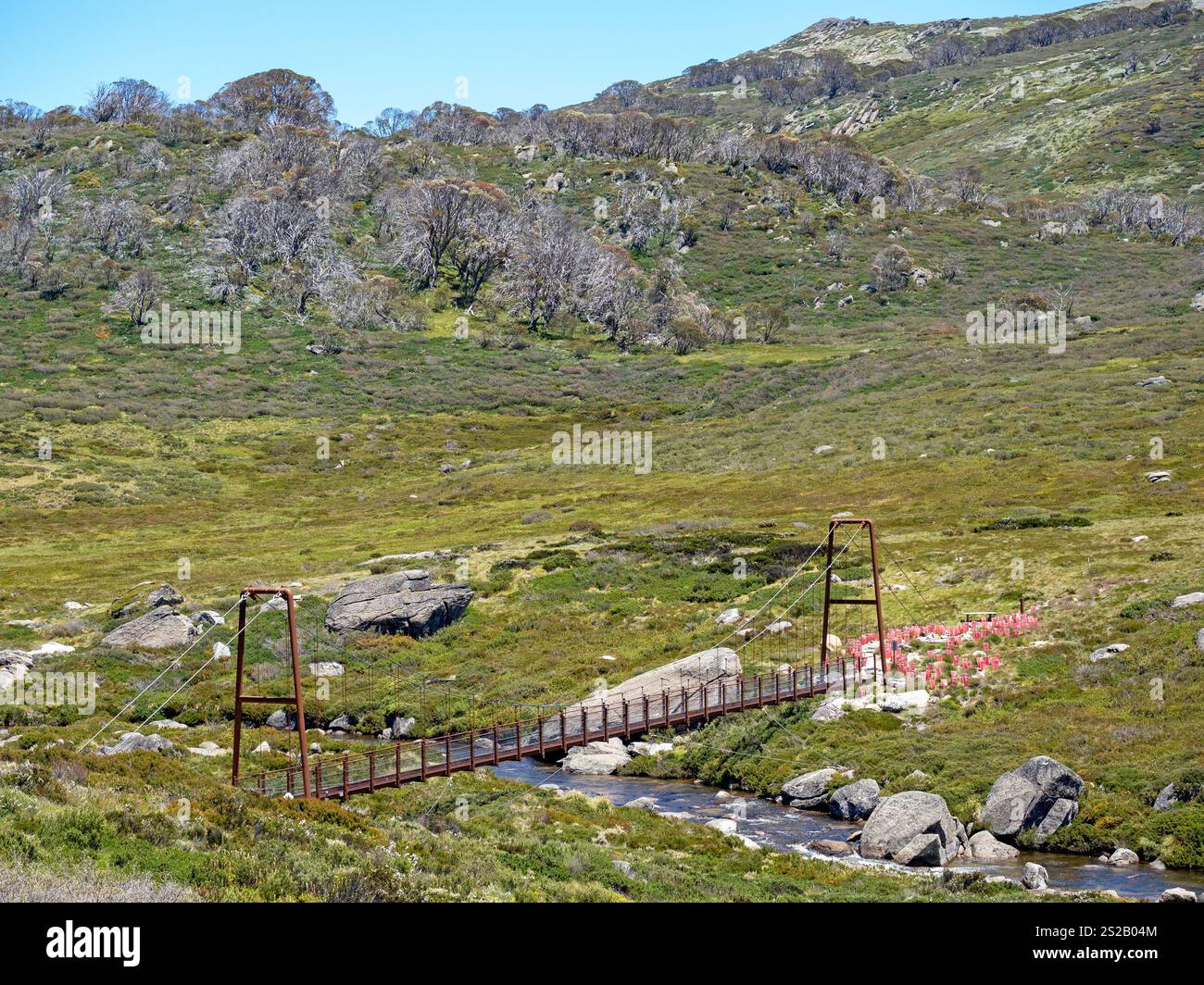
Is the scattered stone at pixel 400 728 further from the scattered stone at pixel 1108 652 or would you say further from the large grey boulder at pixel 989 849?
the scattered stone at pixel 1108 652

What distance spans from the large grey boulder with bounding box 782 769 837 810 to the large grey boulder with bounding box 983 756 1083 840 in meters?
5.37

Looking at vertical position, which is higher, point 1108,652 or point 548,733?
point 1108,652

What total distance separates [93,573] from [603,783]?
37706mm

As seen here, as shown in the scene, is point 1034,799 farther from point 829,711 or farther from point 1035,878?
point 829,711

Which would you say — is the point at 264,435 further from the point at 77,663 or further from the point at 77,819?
the point at 77,819

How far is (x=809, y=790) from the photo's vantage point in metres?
→ 33.8

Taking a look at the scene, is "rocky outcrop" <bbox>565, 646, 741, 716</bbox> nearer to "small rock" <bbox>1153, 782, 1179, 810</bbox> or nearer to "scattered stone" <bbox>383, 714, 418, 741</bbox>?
"scattered stone" <bbox>383, 714, 418, 741</bbox>

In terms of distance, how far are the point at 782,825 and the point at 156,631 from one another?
103ft

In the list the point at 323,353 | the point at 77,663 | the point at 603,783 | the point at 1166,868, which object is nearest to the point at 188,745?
the point at 77,663

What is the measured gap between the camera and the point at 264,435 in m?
103

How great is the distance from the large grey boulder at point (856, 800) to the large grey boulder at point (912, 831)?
2.27 meters

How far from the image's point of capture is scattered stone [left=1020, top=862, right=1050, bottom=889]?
82.0ft

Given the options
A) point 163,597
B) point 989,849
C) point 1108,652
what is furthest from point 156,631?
point 1108,652
